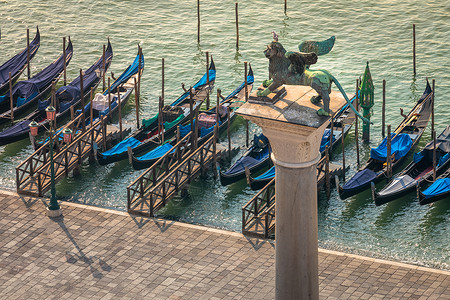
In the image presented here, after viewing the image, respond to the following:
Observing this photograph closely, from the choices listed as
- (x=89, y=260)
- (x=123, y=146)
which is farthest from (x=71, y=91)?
(x=89, y=260)

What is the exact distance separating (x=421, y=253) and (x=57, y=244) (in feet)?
27.4

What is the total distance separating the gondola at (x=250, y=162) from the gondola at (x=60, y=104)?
239 inches

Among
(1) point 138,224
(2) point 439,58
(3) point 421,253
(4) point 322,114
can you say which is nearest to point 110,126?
(1) point 138,224

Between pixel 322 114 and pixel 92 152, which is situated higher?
pixel 322 114

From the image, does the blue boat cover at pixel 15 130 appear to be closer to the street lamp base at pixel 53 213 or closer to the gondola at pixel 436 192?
the street lamp base at pixel 53 213

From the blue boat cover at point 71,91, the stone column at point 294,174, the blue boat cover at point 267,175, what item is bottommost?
the blue boat cover at point 267,175

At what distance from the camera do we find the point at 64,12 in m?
43.1

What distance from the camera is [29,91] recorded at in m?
32.2

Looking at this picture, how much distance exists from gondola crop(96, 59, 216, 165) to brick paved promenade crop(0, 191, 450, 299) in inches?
150

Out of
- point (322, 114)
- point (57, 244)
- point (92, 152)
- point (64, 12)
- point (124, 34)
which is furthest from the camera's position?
point (64, 12)

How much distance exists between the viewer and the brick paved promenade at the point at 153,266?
21.0m

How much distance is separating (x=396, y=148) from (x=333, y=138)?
→ 1968 mm

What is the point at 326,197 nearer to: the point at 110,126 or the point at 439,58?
the point at 110,126

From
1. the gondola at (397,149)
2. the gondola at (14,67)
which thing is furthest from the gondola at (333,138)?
the gondola at (14,67)
